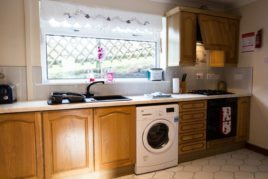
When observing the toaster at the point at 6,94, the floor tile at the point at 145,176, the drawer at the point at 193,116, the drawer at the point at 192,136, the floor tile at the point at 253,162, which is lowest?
the floor tile at the point at 145,176

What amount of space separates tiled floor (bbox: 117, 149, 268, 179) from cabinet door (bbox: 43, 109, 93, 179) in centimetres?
57

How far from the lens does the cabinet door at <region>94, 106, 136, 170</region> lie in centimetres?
208

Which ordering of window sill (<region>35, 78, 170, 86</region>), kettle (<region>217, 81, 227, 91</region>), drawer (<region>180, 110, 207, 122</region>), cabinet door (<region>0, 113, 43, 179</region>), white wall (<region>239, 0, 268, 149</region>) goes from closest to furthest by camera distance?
cabinet door (<region>0, 113, 43, 179</region>) < window sill (<region>35, 78, 170, 86</region>) < drawer (<region>180, 110, 207, 122</region>) < white wall (<region>239, 0, 268, 149</region>) < kettle (<region>217, 81, 227, 91</region>)

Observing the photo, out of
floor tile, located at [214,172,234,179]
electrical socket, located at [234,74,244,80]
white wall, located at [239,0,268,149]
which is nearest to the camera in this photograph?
floor tile, located at [214,172,234,179]

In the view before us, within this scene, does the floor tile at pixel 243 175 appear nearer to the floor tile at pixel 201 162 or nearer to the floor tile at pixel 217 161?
the floor tile at pixel 217 161

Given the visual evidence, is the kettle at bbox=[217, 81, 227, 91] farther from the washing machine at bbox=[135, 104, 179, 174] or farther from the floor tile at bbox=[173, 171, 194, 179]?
the floor tile at bbox=[173, 171, 194, 179]

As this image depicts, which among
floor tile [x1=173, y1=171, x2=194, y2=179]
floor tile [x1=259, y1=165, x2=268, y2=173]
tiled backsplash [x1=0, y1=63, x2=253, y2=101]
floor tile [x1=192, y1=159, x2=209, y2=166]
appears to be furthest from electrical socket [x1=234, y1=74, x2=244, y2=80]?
floor tile [x1=173, y1=171, x2=194, y2=179]

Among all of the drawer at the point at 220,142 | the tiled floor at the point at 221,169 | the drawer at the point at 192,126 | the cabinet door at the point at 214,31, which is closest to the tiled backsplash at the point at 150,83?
the cabinet door at the point at 214,31

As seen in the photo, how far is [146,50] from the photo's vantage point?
10.0 ft

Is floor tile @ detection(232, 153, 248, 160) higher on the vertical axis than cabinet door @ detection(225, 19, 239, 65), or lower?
lower

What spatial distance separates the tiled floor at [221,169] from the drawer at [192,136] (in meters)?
0.30

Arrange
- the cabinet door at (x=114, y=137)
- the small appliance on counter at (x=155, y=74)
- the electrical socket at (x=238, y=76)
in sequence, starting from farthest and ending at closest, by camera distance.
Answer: the electrical socket at (x=238, y=76)
the small appliance on counter at (x=155, y=74)
the cabinet door at (x=114, y=137)

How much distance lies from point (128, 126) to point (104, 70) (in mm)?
975

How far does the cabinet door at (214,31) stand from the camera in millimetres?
2785
